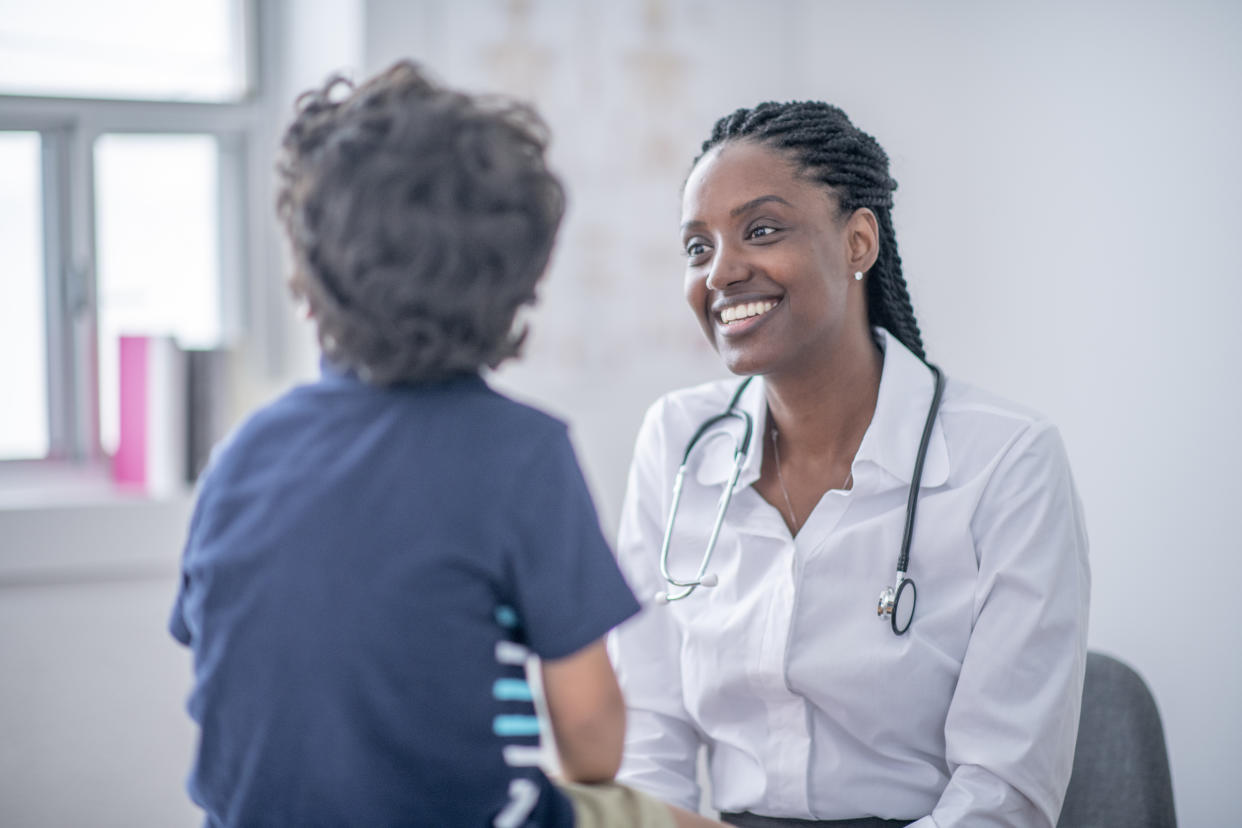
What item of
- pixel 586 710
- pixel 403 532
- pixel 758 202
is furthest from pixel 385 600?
pixel 758 202

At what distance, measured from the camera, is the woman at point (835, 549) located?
1.17 meters

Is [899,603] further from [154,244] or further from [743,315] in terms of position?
[154,244]

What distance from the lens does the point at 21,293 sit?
2143mm

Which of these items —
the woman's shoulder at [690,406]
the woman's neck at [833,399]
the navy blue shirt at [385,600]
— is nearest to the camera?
the navy blue shirt at [385,600]

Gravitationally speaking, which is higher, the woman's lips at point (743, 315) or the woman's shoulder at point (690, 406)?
the woman's lips at point (743, 315)

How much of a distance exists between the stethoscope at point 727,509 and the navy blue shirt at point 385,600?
1.76 ft

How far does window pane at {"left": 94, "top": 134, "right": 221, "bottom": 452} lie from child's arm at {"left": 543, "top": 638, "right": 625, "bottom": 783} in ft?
5.24

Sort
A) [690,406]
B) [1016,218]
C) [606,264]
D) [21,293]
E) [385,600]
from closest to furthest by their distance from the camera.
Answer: [385,600], [690,406], [1016,218], [21,293], [606,264]

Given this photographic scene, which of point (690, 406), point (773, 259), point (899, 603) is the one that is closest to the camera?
point (899, 603)

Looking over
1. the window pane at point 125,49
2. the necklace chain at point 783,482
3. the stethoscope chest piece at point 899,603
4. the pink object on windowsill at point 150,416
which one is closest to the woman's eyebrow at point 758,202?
the necklace chain at point 783,482

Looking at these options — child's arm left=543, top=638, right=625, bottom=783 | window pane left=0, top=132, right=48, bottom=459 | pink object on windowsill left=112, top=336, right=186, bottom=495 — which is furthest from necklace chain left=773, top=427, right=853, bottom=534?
window pane left=0, top=132, right=48, bottom=459

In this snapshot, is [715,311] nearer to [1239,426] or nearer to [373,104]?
[373,104]

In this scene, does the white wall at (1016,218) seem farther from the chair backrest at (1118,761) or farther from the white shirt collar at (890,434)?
the white shirt collar at (890,434)

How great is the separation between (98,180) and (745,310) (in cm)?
150
